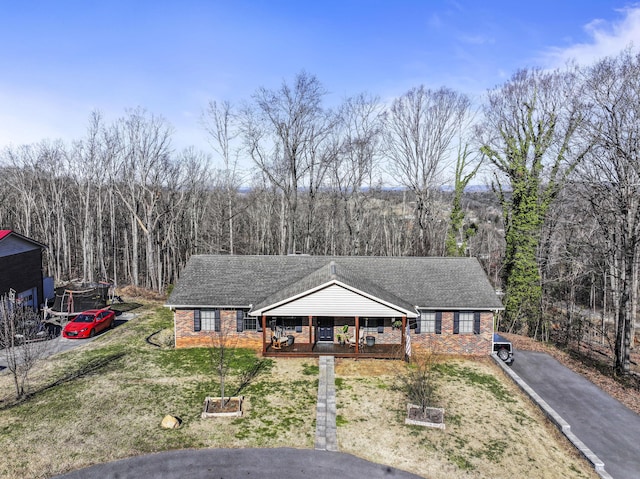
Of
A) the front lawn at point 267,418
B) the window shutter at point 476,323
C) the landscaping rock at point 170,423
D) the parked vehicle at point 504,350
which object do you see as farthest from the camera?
the parked vehicle at point 504,350

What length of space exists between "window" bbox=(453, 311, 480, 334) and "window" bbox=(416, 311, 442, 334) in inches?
29.8

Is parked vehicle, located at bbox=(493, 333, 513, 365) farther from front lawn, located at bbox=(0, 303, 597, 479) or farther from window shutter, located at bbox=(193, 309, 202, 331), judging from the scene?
window shutter, located at bbox=(193, 309, 202, 331)

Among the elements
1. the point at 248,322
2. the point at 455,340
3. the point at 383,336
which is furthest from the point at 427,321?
the point at 248,322

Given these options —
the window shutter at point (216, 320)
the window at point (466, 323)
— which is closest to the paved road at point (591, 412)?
the window at point (466, 323)

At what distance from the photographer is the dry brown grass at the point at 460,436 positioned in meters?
11.2

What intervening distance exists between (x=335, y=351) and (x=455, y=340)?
5.85m

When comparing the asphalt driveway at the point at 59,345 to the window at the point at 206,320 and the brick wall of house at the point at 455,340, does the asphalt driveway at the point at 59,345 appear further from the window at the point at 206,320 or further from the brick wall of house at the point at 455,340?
the brick wall of house at the point at 455,340

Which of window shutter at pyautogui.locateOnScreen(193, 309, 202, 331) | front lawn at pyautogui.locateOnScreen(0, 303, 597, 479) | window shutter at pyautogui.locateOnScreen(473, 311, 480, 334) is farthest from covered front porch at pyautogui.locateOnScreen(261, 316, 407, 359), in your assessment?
window shutter at pyautogui.locateOnScreen(473, 311, 480, 334)

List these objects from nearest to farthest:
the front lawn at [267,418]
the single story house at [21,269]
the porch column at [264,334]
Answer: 1. the front lawn at [267,418]
2. the porch column at [264,334]
3. the single story house at [21,269]

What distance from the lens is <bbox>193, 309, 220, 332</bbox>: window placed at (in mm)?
19594

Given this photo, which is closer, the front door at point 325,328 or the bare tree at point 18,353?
the bare tree at point 18,353

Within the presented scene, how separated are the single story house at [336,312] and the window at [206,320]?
5cm

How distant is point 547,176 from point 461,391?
55.0 feet

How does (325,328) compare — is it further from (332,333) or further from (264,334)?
(264,334)
